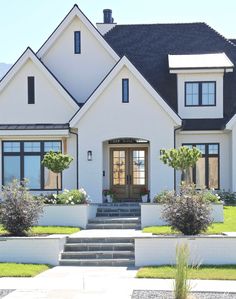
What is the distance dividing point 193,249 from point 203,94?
1307 centimetres

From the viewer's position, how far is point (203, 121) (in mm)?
27922

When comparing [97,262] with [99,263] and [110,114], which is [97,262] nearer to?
[99,263]

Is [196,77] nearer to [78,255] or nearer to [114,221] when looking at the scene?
[114,221]

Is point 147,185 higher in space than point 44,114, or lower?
lower

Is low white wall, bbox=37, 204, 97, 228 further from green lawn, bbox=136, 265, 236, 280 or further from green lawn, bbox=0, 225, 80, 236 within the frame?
green lawn, bbox=136, 265, 236, 280

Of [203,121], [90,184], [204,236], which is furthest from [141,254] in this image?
[203,121]

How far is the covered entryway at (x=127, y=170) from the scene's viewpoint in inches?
1104

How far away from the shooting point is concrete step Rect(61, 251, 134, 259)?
17.4 m

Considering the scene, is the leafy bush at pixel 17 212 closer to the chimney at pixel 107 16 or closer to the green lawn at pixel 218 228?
the green lawn at pixel 218 228

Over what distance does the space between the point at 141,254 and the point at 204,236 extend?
5.76ft

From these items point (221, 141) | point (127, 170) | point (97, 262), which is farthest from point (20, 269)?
point (221, 141)

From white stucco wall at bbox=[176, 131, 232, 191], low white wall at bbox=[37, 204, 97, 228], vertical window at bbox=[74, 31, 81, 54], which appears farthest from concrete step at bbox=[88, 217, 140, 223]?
vertical window at bbox=[74, 31, 81, 54]

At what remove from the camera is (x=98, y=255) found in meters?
17.5

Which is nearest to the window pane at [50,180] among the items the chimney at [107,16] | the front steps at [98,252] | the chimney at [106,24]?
the front steps at [98,252]
